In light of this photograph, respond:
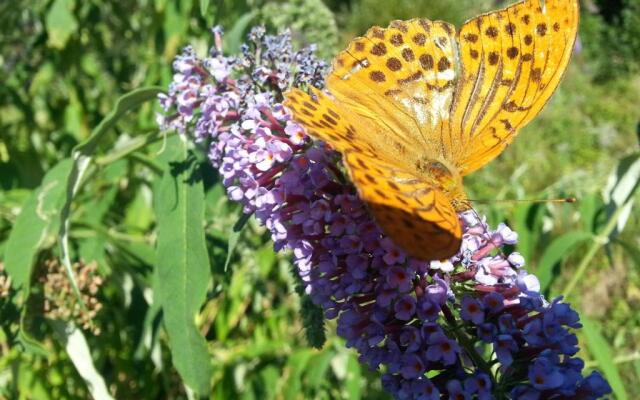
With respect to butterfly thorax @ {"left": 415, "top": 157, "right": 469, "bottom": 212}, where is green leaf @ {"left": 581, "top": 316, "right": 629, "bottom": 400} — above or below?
below

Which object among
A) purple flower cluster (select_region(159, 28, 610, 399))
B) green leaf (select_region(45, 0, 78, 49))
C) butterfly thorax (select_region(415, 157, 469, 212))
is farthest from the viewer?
green leaf (select_region(45, 0, 78, 49))

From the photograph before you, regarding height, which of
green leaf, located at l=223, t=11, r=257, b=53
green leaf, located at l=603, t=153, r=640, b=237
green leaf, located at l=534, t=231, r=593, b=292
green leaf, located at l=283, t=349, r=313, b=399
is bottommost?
green leaf, located at l=283, t=349, r=313, b=399

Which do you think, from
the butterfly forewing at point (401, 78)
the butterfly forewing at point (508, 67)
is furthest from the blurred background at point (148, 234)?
the butterfly forewing at point (508, 67)

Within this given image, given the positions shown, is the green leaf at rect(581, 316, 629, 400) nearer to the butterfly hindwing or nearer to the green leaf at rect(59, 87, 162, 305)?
the butterfly hindwing

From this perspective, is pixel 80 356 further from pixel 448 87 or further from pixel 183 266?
pixel 448 87

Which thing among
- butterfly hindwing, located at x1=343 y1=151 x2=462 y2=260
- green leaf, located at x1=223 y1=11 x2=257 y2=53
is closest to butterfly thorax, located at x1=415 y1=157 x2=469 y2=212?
butterfly hindwing, located at x1=343 y1=151 x2=462 y2=260

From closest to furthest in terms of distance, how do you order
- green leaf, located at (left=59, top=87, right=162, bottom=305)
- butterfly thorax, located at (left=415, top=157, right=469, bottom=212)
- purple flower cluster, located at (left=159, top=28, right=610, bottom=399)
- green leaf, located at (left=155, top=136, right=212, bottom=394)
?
1. purple flower cluster, located at (left=159, top=28, right=610, bottom=399)
2. butterfly thorax, located at (left=415, top=157, right=469, bottom=212)
3. green leaf, located at (left=155, top=136, right=212, bottom=394)
4. green leaf, located at (left=59, top=87, right=162, bottom=305)

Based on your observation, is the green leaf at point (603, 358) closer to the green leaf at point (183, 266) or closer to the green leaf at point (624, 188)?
the green leaf at point (624, 188)

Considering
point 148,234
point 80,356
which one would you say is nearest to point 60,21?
point 148,234
